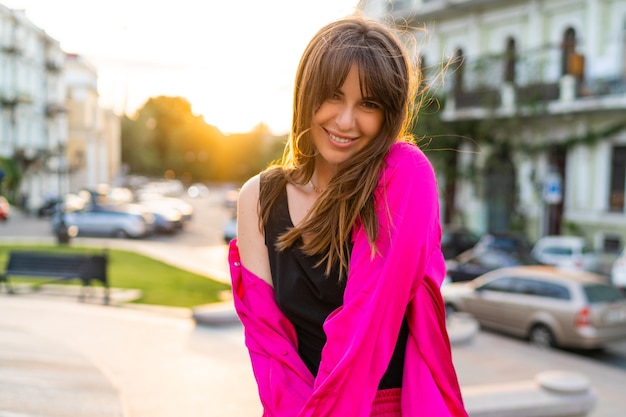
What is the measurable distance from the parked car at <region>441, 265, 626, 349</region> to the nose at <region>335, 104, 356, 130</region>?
1034 centimetres

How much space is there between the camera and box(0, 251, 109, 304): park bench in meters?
11.4

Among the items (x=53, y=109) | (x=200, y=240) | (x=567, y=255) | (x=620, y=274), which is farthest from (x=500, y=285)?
(x=53, y=109)

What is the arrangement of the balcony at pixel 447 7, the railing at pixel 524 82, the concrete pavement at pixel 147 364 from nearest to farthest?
the concrete pavement at pixel 147 364 < the railing at pixel 524 82 < the balcony at pixel 447 7

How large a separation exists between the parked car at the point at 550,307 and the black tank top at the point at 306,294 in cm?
1017

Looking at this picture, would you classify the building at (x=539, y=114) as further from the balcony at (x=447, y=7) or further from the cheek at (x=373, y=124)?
the cheek at (x=373, y=124)

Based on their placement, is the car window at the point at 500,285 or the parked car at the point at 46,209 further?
the parked car at the point at 46,209

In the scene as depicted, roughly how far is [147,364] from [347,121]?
5244mm

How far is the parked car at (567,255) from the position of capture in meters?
18.9

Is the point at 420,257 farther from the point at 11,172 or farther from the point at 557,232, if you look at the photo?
the point at 11,172

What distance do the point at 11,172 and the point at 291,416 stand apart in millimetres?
41831

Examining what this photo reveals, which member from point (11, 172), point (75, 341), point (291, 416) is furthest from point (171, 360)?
point (11, 172)

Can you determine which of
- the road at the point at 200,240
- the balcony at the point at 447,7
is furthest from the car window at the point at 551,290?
the balcony at the point at 447,7

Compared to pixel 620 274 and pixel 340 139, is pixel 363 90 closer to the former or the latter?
pixel 340 139

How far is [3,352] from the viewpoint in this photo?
589cm
